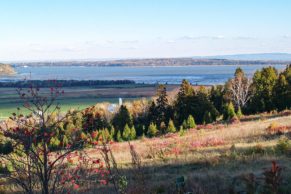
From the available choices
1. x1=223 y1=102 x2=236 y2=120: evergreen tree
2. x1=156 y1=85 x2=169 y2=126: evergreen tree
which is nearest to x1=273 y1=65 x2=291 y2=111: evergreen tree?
x1=223 y1=102 x2=236 y2=120: evergreen tree

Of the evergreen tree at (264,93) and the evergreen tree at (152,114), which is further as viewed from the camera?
the evergreen tree at (152,114)

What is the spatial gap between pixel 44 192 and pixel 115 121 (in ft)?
142

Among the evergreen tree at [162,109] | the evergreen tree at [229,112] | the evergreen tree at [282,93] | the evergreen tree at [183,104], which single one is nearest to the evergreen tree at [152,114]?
the evergreen tree at [162,109]

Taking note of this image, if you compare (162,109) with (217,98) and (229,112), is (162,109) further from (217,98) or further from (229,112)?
(229,112)

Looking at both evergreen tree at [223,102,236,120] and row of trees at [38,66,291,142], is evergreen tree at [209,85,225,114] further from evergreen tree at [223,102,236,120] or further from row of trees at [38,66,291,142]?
evergreen tree at [223,102,236,120]

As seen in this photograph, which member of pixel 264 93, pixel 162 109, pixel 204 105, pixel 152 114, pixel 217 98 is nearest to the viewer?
pixel 264 93

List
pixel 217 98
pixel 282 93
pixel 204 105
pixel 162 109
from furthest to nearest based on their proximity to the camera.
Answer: pixel 217 98 → pixel 162 109 → pixel 204 105 → pixel 282 93

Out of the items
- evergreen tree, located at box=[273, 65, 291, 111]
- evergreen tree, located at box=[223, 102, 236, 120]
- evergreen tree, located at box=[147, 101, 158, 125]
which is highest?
evergreen tree, located at box=[273, 65, 291, 111]

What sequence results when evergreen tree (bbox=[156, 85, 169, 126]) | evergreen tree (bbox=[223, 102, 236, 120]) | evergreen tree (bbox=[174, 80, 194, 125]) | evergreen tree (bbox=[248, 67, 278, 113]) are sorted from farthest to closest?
evergreen tree (bbox=[156, 85, 169, 126]) → evergreen tree (bbox=[174, 80, 194, 125]) → evergreen tree (bbox=[248, 67, 278, 113]) → evergreen tree (bbox=[223, 102, 236, 120])

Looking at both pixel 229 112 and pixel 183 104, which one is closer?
pixel 229 112

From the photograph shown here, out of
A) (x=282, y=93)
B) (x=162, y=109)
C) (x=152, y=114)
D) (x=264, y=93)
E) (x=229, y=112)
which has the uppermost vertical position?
(x=282, y=93)

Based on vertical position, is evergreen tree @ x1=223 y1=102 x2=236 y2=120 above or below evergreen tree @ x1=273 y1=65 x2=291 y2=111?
below

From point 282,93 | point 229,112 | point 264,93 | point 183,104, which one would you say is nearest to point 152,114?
point 183,104

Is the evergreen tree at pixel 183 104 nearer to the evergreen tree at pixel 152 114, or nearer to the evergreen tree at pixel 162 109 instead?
the evergreen tree at pixel 162 109
